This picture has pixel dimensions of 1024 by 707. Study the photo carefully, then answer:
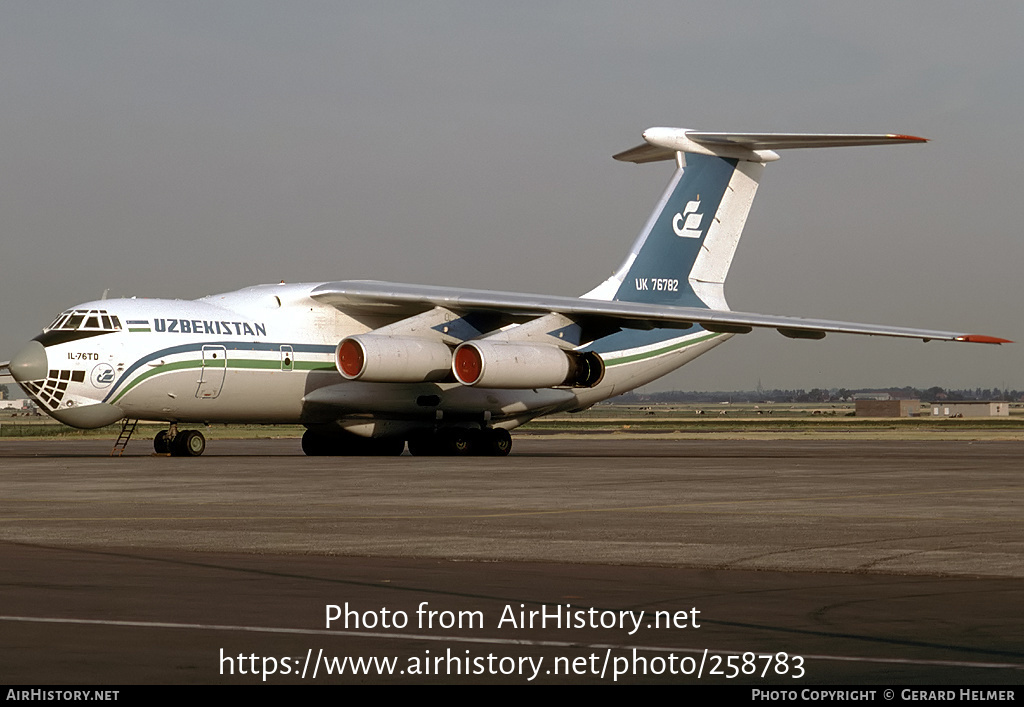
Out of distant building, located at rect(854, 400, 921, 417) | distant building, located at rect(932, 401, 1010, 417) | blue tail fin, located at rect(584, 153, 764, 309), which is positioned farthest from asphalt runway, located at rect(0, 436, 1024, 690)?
distant building, located at rect(932, 401, 1010, 417)

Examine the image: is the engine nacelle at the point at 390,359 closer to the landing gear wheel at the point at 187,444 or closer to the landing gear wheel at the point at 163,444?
the landing gear wheel at the point at 187,444

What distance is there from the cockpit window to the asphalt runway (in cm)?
881

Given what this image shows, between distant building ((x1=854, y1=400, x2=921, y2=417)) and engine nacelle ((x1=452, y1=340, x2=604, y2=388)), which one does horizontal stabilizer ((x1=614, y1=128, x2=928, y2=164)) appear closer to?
engine nacelle ((x1=452, y1=340, x2=604, y2=388))

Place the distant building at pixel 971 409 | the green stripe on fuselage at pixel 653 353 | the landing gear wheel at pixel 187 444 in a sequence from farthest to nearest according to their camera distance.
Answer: the distant building at pixel 971 409, the green stripe on fuselage at pixel 653 353, the landing gear wheel at pixel 187 444

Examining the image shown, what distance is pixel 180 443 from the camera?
28.7m

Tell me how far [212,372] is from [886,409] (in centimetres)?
9327

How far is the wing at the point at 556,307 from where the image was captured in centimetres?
2830

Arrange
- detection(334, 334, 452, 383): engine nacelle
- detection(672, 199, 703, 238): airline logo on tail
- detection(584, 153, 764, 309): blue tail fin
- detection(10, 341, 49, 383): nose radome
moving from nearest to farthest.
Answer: detection(10, 341, 49, 383): nose radome
detection(334, 334, 452, 383): engine nacelle
detection(584, 153, 764, 309): blue tail fin
detection(672, 199, 703, 238): airline logo on tail

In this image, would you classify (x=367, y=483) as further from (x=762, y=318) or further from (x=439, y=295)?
(x=762, y=318)

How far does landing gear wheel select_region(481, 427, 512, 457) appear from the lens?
3095 centimetres

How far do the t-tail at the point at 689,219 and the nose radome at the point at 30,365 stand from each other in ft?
41.5

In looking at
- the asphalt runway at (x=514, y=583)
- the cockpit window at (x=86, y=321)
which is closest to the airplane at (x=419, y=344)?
the cockpit window at (x=86, y=321)

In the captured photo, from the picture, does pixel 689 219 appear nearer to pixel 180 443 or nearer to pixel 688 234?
pixel 688 234
